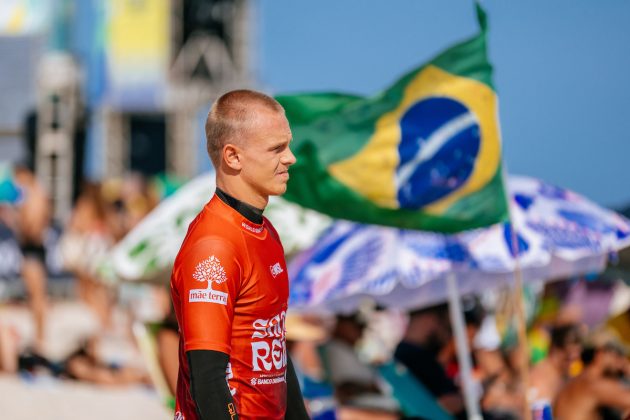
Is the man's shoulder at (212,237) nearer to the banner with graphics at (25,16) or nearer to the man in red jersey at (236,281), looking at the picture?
the man in red jersey at (236,281)

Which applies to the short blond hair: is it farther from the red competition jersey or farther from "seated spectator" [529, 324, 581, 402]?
"seated spectator" [529, 324, 581, 402]

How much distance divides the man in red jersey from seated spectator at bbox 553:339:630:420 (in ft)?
9.84

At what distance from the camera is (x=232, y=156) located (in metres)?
2.46

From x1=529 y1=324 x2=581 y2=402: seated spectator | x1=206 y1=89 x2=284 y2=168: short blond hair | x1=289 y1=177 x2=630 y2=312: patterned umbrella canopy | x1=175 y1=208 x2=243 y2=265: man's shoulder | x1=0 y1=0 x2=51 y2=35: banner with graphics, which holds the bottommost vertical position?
x1=529 y1=324 x2=581 y2=402: seated spectator

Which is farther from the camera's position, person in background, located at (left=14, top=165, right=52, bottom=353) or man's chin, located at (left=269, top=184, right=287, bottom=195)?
person in background, located at (left=14, top=165, right=52, bottom=353)

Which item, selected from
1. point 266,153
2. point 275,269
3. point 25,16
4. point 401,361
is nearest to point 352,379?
point 401,361

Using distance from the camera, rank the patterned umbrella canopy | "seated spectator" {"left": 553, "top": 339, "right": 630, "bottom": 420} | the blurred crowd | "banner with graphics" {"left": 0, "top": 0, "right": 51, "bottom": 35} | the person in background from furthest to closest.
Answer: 1. "banner with graphics" {"left": 0, "top": 0, "right": 51, "bottom": 35}
2. the person in background
3. the patterned umbrella canopy
4. the blurred crowd
5. "seated spectator" {"left": 553, "top": 339, "right": 630, "bottom": 420}

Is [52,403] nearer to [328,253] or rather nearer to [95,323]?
[328,253]

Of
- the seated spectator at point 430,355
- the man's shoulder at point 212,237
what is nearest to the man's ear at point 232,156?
the man's shoulder at point 212,237

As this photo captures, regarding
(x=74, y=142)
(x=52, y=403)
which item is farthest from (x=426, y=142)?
(x=74, y=142)

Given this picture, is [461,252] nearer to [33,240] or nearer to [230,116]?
[230,116]

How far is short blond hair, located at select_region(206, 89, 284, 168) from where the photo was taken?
245 centimetres

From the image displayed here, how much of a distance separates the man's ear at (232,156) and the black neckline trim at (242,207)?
76 millimetres

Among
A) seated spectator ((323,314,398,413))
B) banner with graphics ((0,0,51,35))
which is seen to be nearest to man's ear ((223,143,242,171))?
seated spectator ((323,314,398,413))
